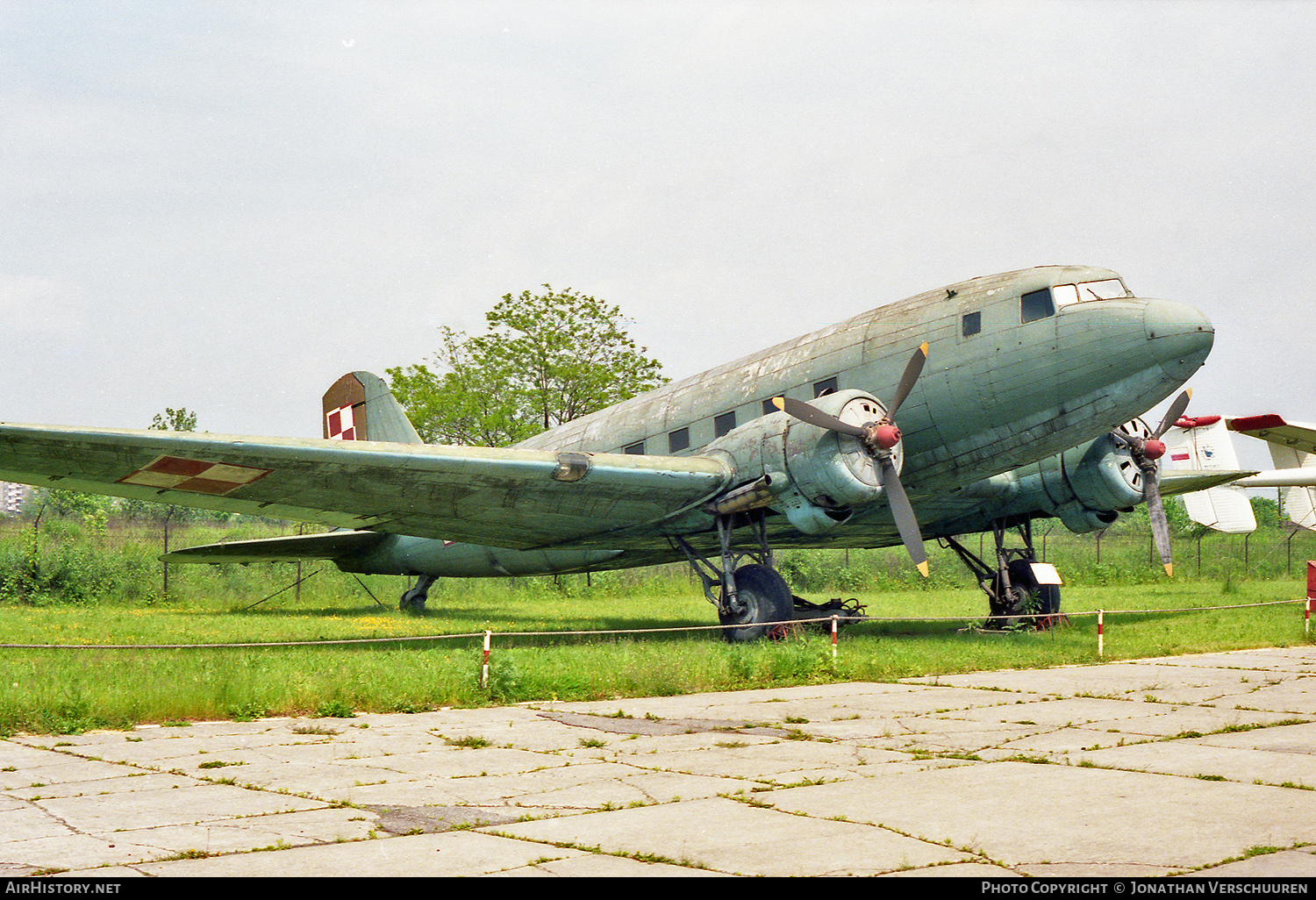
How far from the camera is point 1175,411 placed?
65.1 ft

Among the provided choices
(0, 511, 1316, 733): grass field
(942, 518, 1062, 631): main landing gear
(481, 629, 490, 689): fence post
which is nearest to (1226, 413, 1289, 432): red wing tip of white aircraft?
(0, 511, 1316, 733): grass field

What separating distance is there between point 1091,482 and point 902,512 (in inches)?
224

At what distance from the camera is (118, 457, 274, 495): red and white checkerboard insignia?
1509 cm

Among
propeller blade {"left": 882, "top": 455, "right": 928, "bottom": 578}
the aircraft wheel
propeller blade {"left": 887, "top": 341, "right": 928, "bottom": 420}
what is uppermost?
propeller blade {"left": 887, "top": 341, "right": 928, "bottom": 420}

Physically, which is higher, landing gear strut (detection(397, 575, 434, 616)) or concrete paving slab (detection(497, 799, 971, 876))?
landing gear strut (detection(397, 575, 434, 616))

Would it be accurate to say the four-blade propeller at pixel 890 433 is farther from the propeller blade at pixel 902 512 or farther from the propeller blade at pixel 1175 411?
the propeller blade at pixel 1175 411

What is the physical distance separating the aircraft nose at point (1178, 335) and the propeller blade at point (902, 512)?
399cm

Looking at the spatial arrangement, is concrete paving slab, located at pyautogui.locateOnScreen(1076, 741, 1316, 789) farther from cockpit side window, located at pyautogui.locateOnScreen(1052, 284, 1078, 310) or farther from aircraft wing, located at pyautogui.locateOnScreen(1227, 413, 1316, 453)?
aircraft wing, located at pyautogui.locateOnScreen(1227, 413, 1316, 453)

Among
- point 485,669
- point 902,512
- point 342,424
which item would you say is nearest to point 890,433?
point 902,512

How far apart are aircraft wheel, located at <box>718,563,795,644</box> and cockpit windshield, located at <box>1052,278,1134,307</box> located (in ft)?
19.3

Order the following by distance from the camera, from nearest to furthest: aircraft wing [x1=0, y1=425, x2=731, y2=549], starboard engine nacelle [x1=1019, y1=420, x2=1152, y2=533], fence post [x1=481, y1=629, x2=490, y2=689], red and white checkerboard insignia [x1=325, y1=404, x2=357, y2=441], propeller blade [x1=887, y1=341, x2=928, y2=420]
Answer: fence post [x1=481, y1=629, x2=490, y2=689], aircraft wing [x1=0, y1=425, x2=731, y2=549], propeller blade [x1=887, y1=341, x2=928, y2=420], starboard engine nacelle [x1=1019, y1=420, x2=1152, y2=533], red and white checkerboard insignia [x1=325, y1=404, x2=357, y2=441]

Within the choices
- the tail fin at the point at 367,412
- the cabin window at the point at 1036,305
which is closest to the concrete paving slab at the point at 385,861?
the cabin window at the point at 1036,305

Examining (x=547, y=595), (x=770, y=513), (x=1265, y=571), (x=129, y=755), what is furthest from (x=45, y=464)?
(x=1265, y=571)
